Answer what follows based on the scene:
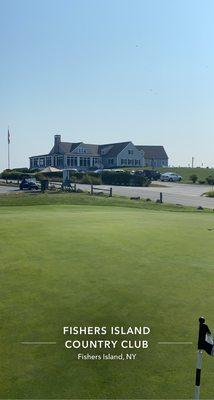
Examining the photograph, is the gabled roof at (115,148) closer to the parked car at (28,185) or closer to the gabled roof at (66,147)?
the gabled roof at (66,147)

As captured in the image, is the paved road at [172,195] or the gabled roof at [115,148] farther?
the gabled roof at [115,148]

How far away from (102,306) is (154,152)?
12048 centimetres

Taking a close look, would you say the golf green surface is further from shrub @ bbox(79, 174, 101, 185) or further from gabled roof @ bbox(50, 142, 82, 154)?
gabled roof @ bbox(50, 142, 82, 154)

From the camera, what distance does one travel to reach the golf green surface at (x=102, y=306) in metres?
5.12

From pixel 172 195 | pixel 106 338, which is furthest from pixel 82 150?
pixel 106 338

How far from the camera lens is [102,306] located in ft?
24.6

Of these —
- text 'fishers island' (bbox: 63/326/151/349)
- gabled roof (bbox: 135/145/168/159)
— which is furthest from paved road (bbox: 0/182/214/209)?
gabled roof (bbox: 135/145/168/159)

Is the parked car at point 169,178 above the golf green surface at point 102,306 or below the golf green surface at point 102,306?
above

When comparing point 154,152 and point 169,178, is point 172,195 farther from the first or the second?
point 154,152

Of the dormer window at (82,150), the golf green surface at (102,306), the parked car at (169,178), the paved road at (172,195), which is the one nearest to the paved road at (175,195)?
the paved road at (172,195)

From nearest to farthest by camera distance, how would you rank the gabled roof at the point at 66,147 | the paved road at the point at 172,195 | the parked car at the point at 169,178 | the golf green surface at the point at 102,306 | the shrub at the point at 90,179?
1. the golf green surface at the point at 102,306
2. the paved road at the point at 172,195
3. the shrub at the point at 90,179
4. the parked car at the point at 169,178
5. the gabled roof at the point at 66,147

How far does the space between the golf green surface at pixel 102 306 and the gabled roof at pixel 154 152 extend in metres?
111

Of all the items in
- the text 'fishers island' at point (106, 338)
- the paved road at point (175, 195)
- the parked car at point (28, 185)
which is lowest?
the text 'fishers island' at point (106, 338)

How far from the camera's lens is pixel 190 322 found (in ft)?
22.7
